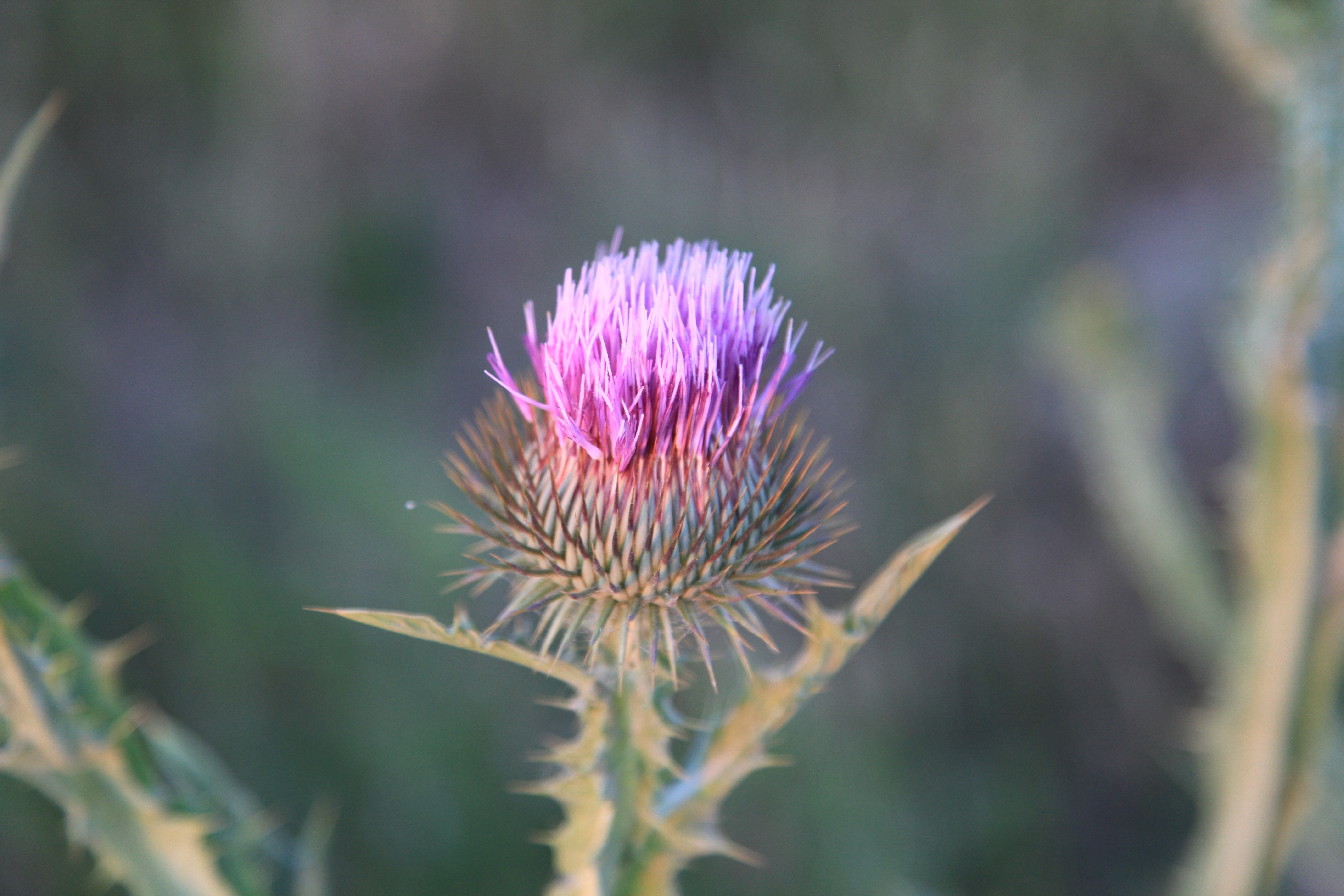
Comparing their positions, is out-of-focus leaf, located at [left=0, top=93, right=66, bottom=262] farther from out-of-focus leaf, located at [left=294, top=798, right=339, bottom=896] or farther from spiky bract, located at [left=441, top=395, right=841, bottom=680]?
out-of-focus leaf, located at [left=294, top=798, right=339, bottom=896]

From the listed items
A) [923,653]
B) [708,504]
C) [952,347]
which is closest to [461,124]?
[952,347]

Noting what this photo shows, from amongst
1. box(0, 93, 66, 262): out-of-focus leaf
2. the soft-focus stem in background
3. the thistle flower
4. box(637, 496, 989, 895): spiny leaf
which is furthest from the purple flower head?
the soft-focus stem in background

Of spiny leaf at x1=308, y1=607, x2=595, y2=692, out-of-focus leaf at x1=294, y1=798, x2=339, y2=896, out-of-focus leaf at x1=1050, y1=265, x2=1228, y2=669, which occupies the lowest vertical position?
out-of-focus leaf at x1=294, y1=798, x2=339, y2=896

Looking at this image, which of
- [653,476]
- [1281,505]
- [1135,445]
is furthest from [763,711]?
[1135,445]

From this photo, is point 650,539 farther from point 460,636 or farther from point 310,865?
point 310,865

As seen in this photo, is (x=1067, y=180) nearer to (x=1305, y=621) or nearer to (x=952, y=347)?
(x=952, y=347)

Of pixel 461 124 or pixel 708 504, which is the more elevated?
pixel 461 124

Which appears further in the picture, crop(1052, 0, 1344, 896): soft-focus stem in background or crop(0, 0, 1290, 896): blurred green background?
crop(0, 0, 1290, 896): blurred green background
